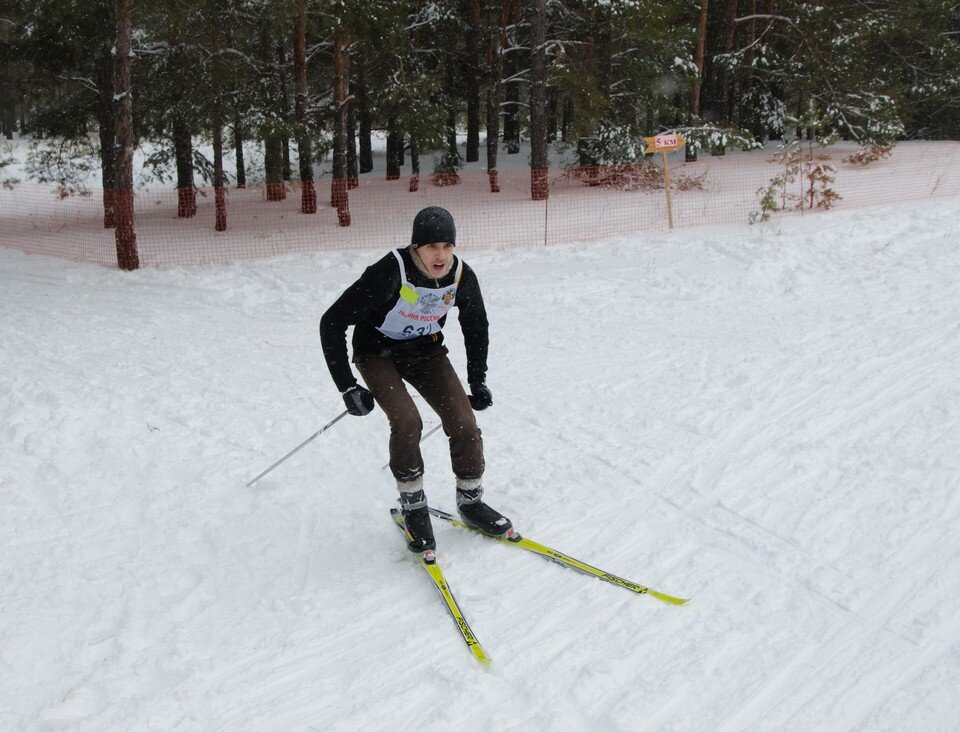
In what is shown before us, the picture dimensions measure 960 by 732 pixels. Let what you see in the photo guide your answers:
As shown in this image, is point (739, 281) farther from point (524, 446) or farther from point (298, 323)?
point (298, 323)

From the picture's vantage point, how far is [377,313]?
364cm

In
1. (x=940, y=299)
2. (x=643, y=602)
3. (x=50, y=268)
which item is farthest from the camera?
(x=50, y=268)

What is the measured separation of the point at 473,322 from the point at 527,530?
1263 mm

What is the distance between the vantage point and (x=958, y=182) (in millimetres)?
13648

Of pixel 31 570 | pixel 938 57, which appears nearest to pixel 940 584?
pixel 31 570

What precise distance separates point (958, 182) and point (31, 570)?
15901 millimetres

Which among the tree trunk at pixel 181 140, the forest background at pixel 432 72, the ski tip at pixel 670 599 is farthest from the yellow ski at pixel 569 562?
the tree trunk at pixel 181 140

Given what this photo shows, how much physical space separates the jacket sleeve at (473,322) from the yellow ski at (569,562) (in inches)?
34.4

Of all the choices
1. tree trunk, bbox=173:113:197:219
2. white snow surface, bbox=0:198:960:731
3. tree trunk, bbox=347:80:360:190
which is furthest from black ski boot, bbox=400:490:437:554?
tree trunk, bbox=347:80:360:190

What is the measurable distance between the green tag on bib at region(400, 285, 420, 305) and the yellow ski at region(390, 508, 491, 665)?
4.30ft

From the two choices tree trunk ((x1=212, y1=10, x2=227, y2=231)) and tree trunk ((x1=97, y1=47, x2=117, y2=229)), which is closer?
tree trunk ((x1=212, y1=10, x2=227, y2=231))

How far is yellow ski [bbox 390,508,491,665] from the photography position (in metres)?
3.12

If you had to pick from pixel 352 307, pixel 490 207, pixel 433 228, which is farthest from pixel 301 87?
pixel 433 228

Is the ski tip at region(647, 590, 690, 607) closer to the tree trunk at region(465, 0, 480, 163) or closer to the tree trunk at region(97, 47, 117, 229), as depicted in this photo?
the tree trunk at region(97, 47, 117, 229)
